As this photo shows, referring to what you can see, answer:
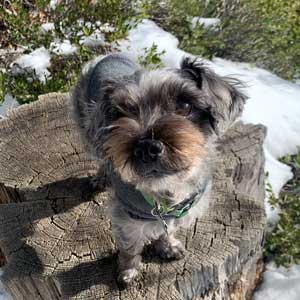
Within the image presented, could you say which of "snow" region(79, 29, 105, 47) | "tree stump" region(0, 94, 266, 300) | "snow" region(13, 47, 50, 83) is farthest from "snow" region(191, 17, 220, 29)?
"tree stump" region(0, 94, 266, 300)

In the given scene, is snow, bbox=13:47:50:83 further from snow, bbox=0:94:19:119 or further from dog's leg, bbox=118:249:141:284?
dog's leg, bbox=118:249:141:284

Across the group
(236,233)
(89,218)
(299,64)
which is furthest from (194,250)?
(299,64)

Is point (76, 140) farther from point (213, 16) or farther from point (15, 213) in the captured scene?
point (213, 16)

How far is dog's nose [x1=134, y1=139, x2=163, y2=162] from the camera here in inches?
81.9

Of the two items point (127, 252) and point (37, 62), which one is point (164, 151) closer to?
point (127, 252)

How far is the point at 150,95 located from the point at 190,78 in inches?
10.7

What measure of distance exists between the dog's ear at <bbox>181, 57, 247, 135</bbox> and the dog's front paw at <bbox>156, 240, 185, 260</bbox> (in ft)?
2.40

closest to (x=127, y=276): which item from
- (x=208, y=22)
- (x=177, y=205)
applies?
(x=177, y=205)

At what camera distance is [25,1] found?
18.1 feet

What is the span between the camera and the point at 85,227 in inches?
119

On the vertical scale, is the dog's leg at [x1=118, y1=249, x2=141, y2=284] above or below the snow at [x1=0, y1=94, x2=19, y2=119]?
above

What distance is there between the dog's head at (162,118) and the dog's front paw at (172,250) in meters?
0.64

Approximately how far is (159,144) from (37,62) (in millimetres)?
3264

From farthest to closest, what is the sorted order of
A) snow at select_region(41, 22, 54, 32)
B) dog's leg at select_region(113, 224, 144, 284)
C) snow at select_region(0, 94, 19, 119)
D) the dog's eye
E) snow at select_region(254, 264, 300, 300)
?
snow at select_region(41, 22, 54, 32) → snow at select_region(0, 94, 19, 119) → snow at select_region(254, 264, 300, 300) → dog's leg at select_region(113, 224, 144, 284) → the dog's eye
